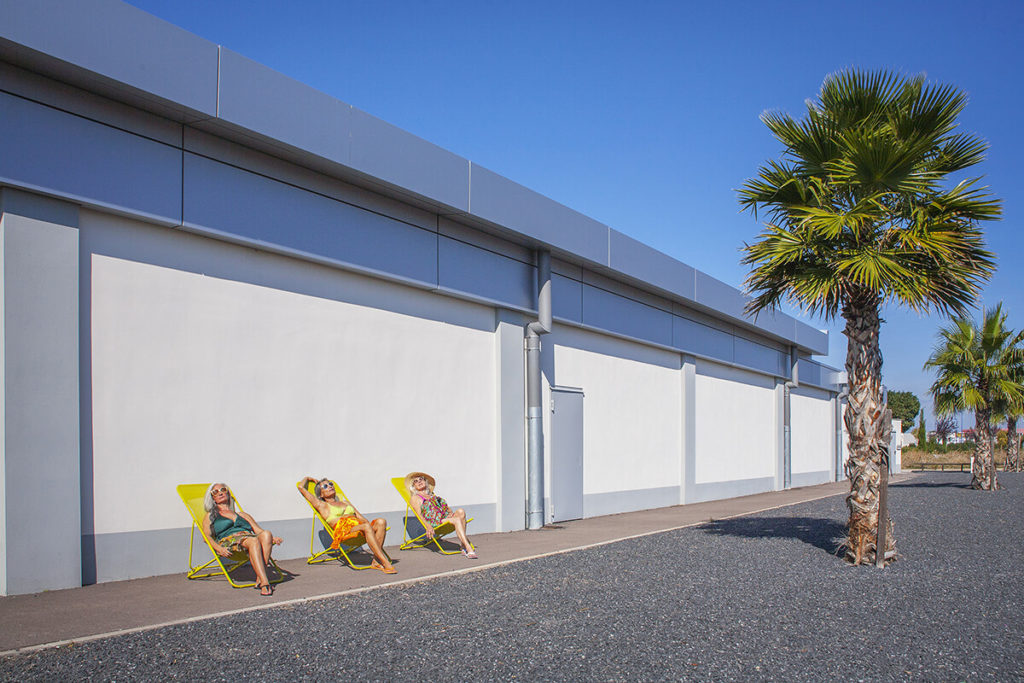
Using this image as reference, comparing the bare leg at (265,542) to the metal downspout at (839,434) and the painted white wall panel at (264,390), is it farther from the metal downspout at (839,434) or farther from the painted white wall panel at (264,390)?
the metal downspout at (839,434)

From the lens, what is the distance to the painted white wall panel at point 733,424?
1909 cm

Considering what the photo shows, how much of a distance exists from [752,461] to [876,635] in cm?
1690

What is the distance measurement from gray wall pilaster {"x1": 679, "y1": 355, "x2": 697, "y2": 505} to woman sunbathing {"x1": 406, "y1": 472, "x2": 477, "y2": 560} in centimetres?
908

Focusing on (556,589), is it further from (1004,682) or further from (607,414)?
(607,414)

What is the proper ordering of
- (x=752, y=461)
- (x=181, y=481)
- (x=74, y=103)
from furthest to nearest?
(x=752, y=461) < (x=181, y=481) < (x=74, y=103)

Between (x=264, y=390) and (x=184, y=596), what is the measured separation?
260cm

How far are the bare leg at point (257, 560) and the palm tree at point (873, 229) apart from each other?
5991 mm


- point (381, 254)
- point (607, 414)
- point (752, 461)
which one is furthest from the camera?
point (752, 461)

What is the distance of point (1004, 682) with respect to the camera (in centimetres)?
463

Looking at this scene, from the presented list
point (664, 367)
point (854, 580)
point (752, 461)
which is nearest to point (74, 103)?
point (854, 580)

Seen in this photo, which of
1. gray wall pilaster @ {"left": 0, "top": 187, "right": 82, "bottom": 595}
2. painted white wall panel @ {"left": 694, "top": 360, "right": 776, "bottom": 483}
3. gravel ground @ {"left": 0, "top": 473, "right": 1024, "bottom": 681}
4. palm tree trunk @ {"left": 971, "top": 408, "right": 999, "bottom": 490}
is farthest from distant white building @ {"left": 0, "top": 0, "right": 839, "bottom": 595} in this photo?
palm tree trunk @ {"left": 971, "top": 408, "right": 999, "bottom": 490}

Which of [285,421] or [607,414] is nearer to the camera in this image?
[285,421]

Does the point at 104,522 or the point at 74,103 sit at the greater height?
the point at 74,103

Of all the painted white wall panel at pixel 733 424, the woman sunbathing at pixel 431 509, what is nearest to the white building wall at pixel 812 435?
the painted white wall panel at pixel 733 424
